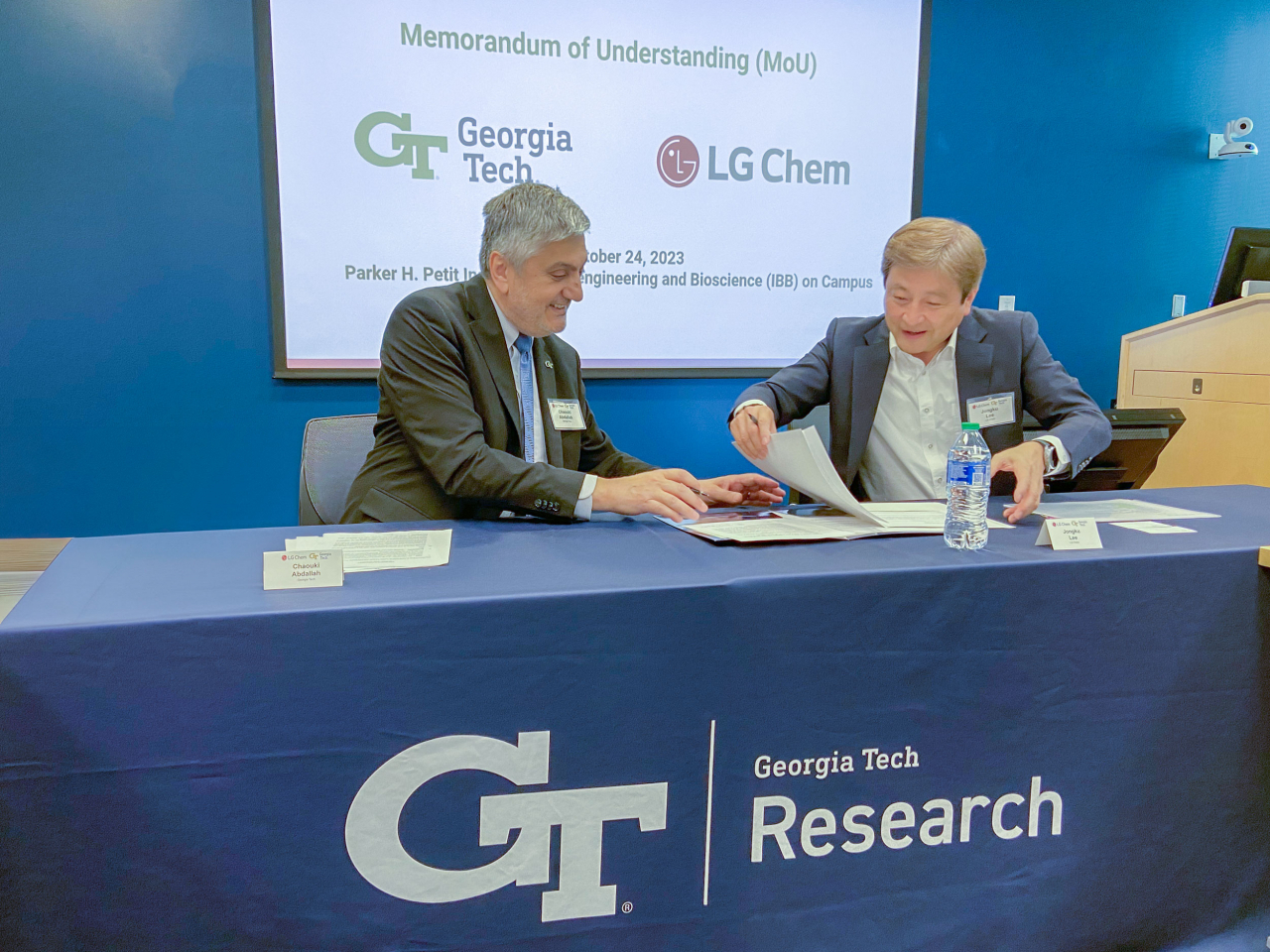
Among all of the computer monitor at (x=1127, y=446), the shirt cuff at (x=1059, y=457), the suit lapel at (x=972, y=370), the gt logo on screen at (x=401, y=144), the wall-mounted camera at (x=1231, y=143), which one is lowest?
the computer monitor at (x=1127, y=446)

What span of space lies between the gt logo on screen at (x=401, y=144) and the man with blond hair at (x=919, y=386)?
71.4 inches

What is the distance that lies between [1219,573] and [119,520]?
3.32 meters

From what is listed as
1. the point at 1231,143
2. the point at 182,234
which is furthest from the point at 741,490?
the point at 1231,143

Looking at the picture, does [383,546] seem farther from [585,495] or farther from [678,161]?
[678,161]

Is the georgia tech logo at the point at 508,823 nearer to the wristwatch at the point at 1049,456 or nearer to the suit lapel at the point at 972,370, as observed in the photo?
the wristwatch at the point at 1049,456

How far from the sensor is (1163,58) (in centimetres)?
412

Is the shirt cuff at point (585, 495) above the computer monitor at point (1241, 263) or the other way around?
the other way around

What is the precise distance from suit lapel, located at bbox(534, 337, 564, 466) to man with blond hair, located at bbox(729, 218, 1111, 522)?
393 millimetres

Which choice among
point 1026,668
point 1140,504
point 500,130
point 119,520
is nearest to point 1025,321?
point 1140,504

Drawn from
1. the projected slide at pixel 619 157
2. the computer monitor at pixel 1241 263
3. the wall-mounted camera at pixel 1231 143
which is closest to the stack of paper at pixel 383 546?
Answer: the projected slide at pixel 619 157

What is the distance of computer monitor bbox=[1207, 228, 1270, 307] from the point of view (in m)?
3.47

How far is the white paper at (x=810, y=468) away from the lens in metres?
1.44

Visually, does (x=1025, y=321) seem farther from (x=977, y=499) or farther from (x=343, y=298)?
(x=343, y=298)

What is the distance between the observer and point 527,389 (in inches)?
75.9
